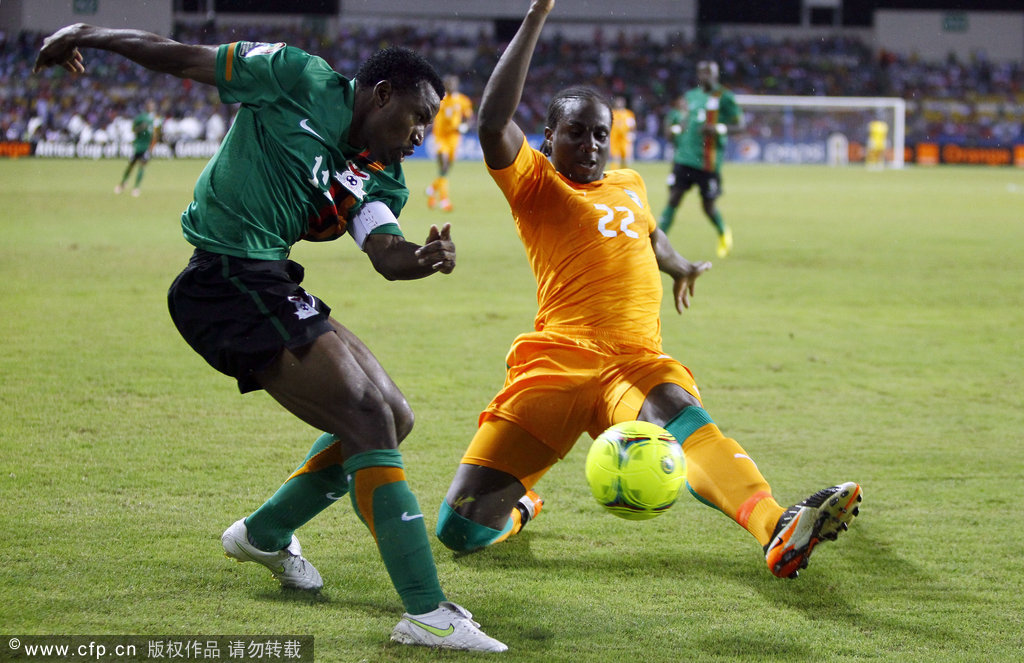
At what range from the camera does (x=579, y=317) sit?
4.41m

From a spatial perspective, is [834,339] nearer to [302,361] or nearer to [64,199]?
[302,361]

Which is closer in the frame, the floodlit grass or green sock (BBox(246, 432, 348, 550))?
the floodlit grass

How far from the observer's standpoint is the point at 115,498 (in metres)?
4.81

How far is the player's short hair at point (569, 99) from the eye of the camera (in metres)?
4.43

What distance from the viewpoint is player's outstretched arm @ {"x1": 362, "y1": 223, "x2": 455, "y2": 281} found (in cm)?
346

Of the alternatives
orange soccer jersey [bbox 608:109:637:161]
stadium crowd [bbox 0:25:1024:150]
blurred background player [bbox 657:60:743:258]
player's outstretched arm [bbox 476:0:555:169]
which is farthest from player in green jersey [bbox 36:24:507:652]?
stadium crowd [bbox 0:25:1024:150]

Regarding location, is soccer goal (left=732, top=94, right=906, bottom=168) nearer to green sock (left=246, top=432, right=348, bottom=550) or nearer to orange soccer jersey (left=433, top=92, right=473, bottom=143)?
orange soccer jersey (left=433, top=92, right=473, bottom=143)

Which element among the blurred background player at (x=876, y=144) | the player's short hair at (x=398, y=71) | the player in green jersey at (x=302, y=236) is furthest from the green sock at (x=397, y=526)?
the blurred background player at (x=876, y=144)

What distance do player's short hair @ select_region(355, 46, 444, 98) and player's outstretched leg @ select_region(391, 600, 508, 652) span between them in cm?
175

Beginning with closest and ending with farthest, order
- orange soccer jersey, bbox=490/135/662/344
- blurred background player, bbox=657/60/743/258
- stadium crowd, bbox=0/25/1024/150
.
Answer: orange soccer jersey, bbox=490/135/662/344 < blurred background player, bbox=657/60/743/258 < stadium crowd, bbox=0/25/1024/150

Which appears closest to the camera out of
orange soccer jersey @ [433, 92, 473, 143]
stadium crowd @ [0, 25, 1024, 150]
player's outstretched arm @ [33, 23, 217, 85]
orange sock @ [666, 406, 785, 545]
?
player's outstretched arm @ [33, 23, 217, 85]

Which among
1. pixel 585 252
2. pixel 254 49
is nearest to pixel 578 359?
pixel 585 252

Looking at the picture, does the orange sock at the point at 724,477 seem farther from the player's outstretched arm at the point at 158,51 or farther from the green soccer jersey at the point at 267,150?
the player's outstretched arm at the point at 158,51

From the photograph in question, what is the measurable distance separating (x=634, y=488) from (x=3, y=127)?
37.8 metres
